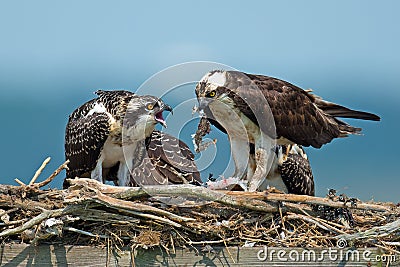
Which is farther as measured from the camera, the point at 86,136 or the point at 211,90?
the point at 86,136

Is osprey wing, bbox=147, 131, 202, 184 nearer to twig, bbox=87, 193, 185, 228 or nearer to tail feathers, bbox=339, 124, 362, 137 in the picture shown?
tail feathers, bbox=339, 124, 362, 137

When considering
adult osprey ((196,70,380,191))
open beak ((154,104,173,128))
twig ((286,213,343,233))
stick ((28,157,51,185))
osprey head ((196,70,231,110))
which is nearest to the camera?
twig ((286,213,343,233))

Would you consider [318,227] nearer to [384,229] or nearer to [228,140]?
[384,229]

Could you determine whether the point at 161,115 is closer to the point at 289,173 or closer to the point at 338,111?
the point at 289,173

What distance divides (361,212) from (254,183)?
4.57 feet

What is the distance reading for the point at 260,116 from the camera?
6.34 m

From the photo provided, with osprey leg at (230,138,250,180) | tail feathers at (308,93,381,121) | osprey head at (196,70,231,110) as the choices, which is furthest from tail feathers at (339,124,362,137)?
osprey head at (196,70,231,110)

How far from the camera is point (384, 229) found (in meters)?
4.75

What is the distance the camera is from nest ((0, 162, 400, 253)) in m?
4.71

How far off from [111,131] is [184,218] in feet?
7.95
